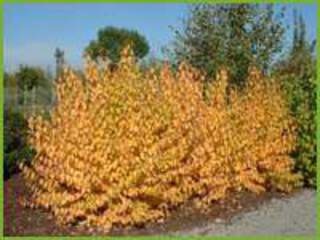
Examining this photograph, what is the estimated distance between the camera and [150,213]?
27.1ft

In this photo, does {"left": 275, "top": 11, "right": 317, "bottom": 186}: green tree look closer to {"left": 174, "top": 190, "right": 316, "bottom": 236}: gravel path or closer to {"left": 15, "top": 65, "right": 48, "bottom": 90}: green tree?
{"left": 174, "top": 190, "right": 316, "bottom": 236}: gravel path

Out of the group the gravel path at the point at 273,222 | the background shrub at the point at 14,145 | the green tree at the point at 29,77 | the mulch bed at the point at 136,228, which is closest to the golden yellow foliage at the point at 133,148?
the mulch bed at the point at 136,228

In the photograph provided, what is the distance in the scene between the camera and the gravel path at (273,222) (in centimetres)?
798

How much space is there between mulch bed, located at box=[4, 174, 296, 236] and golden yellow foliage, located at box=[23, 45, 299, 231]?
0.12 m

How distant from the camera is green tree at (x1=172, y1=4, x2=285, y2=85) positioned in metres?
12.2

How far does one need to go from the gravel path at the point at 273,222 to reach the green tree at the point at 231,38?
11.1ft

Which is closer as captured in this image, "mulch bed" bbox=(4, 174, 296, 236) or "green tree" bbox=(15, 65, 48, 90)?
"mulch bed" bbox=(4, 174, 296, 236)

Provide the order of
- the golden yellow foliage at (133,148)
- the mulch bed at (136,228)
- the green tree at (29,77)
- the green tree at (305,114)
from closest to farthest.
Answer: the golden yellow foliage at (133,148) < the mulch bed at (136,228) < the green tree at (305,114) < the green tree at (29,77)

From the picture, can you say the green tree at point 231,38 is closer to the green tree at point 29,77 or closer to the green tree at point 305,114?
the green tree at point 305,114

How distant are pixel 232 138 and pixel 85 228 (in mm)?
2475

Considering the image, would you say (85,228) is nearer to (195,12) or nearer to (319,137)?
(319,137)

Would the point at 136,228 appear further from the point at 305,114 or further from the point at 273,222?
the point at 305,114

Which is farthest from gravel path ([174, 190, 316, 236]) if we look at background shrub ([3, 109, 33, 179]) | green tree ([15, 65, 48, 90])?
green tree ([15, 65, 48, 90])

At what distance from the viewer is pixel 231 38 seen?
12.4 meters
